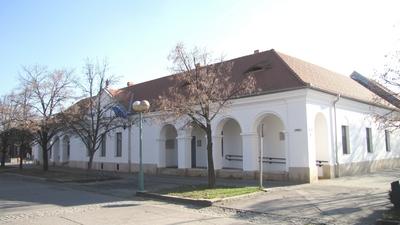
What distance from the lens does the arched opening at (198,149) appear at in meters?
30.8

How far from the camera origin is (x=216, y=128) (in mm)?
26578

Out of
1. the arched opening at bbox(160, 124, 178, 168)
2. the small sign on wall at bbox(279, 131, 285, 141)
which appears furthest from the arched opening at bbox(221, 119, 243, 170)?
the arched opening at bbox(160, 124, 178, 168)

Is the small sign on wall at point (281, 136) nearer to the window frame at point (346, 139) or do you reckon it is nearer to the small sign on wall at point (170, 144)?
the window frame at point (346, 139)

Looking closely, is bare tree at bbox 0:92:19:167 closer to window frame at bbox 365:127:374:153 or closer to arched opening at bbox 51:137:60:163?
arched opening at bbox 51:137:60:163

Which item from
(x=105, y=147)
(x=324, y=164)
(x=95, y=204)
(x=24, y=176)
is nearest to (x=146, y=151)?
(x=105, y=147)

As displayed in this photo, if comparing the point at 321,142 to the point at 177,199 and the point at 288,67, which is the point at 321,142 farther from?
the point at 177,199

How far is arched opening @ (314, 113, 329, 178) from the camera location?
2450cm

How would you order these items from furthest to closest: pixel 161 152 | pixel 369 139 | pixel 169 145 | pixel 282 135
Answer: pixel 169 145 → pixel 161 152 → pixel 369 139 → pixel 282 135

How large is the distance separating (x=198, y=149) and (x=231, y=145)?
3100 mm

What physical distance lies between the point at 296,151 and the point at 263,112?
2930 millimetres

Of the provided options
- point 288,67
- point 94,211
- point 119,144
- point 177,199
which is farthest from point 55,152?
point 94,211

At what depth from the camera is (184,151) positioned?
2908 centimetres

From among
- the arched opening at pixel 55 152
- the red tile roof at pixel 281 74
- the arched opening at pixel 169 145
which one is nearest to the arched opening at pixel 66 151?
the arched opening at pixel 55 152

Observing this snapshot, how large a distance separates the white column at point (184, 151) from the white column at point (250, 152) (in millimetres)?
5651
